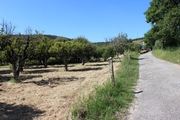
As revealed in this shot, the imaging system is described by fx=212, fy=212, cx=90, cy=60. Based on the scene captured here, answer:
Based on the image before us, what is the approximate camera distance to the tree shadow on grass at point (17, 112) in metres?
7.78

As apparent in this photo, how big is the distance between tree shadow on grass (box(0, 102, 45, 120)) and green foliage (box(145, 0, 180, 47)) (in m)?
21.0

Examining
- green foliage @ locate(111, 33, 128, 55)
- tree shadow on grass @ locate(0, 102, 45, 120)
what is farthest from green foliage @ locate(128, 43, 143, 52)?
tree shadow on grass @ locate(0, 102, 45, 120)

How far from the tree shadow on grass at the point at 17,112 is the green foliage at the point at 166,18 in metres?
21.0

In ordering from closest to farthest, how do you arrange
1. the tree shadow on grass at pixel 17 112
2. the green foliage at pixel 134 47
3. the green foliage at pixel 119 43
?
the tree shadow on grass at pixel 17 112 → the green foliage at pixel 119 43 → the green foliage at pixel 134 47

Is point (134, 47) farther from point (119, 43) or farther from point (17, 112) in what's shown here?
point (17, 112)

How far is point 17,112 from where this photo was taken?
8.45 metres

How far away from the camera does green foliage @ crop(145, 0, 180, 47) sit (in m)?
25.0

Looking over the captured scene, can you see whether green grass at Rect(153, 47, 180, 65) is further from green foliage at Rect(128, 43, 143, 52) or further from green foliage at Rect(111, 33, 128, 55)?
green foliage at Rect(128, 43, 143, 52)

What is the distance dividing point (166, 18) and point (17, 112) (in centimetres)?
2274

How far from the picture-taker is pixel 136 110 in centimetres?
582

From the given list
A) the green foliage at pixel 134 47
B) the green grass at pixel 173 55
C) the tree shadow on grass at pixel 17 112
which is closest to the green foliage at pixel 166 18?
the green grass at pixel 173 55

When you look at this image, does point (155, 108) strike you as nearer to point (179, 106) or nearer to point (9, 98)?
point (179, 106)

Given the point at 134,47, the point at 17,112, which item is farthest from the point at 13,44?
the point at 134,47

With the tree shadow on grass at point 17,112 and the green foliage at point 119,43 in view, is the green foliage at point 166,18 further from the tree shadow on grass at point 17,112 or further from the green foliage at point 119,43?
the tree shadow on grass at point 17,112
